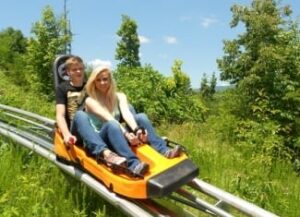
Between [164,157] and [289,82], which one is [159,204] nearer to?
[164,157]

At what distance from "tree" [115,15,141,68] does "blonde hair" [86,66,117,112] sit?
37.0 m

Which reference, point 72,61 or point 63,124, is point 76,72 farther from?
point 63,124

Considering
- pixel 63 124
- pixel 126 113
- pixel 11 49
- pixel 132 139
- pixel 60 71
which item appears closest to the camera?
pixel 132 139

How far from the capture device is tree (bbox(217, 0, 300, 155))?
16.0 meters

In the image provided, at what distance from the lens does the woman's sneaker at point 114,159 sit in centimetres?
432

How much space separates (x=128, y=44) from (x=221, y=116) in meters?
25.9

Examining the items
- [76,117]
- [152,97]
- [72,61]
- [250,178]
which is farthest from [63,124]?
[152,97]

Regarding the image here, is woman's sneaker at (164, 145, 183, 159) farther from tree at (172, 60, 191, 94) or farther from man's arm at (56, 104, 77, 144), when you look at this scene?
tree at (172, 60, 191, 94)

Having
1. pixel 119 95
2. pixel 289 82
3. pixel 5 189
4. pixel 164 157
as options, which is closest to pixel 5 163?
pixel 5 189

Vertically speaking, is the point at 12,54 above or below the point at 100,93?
above

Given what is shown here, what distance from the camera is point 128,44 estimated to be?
4259 centimetres

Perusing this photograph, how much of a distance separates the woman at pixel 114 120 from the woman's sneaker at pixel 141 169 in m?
0.27

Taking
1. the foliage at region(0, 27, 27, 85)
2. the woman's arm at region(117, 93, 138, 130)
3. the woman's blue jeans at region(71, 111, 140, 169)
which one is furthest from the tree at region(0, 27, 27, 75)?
the woman's blue jeans at region(71, 111, 140, 169)

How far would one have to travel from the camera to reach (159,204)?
14.0ft
